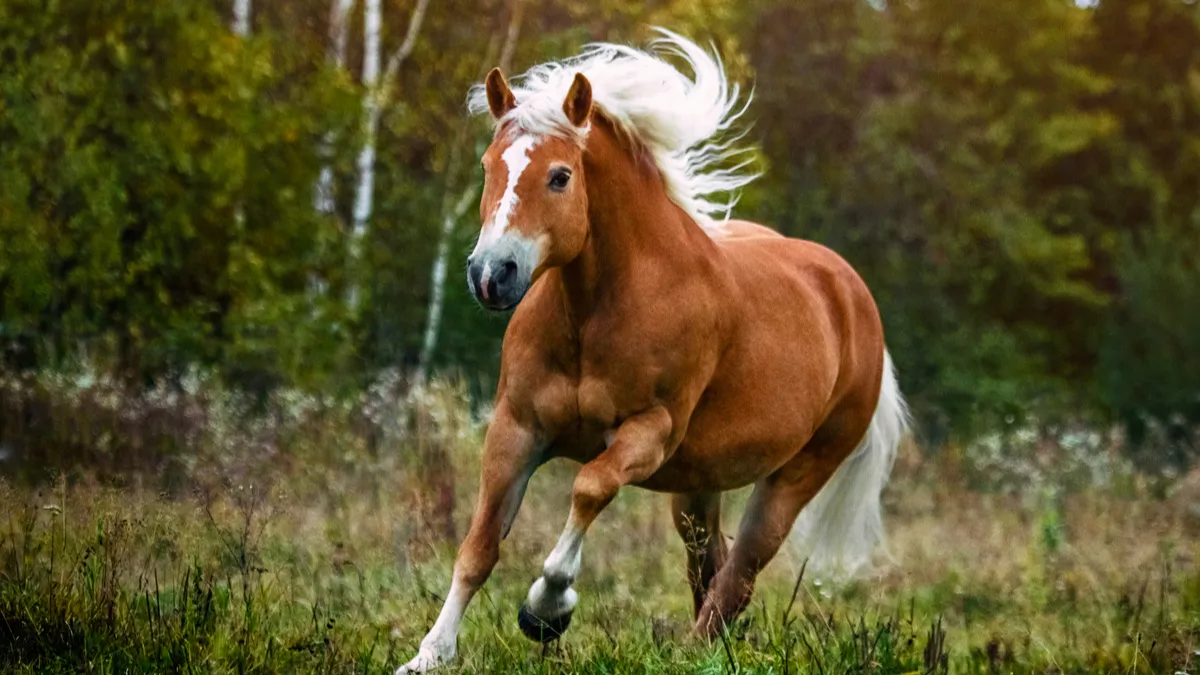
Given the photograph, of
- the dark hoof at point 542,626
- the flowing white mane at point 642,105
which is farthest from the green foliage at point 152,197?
the dark hoof at point 542,626

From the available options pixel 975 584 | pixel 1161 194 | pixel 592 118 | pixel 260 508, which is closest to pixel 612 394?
pixel 592 118

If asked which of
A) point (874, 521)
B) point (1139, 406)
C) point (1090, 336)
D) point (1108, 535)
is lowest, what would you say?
point (1090, 336)

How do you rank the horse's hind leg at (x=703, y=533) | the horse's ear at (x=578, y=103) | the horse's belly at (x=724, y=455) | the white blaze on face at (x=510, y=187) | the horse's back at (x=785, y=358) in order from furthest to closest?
the horse's hind leg at (x=703, y=533)
the horse's back at (x=785, y=358)
the horse's belly at (x=724, y=455)
the horse's ear at (x=578, y=103)
the white blaze on face at (x=510, y=187)

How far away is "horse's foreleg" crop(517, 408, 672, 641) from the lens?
4977 millimetres

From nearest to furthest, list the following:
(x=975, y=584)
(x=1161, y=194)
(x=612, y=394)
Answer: (x=612, y=394) < (x=975, y=584) < (x=1161, y=194)

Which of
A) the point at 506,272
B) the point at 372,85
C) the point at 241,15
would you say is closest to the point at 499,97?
the point at 506,272

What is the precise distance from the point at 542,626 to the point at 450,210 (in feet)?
46.8

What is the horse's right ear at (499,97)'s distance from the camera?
5.16 meters

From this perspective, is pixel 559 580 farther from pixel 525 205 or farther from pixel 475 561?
pixel 525 205

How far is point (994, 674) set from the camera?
5.65 meters

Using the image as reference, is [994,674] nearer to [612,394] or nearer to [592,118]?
[612,394]

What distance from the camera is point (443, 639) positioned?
4.95 m

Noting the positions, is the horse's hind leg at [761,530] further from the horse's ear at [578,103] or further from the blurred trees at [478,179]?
the blurred trees at [478,179]

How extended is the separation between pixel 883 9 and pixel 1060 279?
7.54 metres
